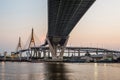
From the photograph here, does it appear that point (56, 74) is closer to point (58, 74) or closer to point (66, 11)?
point (58, 74)

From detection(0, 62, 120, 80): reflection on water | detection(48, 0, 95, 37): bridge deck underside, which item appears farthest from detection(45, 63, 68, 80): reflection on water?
detection(48, 0, 95, 37): bridge deck underside

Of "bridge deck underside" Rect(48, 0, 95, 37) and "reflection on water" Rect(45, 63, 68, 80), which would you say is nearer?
"reflection on water" Rect(45, 63, 68, 80)

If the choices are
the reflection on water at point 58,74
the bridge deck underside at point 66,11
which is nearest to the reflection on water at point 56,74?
the reflection on water at point 58,74

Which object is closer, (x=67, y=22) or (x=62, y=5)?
(x=62, y=5)

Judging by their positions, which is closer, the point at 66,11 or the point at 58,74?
the point at 58,74

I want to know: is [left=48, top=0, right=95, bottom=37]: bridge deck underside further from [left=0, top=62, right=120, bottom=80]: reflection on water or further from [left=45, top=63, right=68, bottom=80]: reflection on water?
[left=0, top=62, right=120, bottom=80]: reflection on water

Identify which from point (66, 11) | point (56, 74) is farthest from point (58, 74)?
point (66, 11)

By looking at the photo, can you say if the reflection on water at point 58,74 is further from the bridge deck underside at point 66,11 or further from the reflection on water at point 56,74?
the bridge deck underside at point 66,11

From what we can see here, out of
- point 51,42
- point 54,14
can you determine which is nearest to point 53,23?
point 54,14

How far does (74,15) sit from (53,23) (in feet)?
47.4

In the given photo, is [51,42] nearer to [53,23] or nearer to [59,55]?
[59,55]

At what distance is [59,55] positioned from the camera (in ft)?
529

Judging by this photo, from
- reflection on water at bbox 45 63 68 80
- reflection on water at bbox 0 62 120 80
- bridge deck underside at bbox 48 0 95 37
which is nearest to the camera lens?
reflection on water at bbox 45 63 68 80

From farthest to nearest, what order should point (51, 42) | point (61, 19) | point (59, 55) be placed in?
1. point (59, 55)
2. point (51, 42)
3. point (61, 19)
